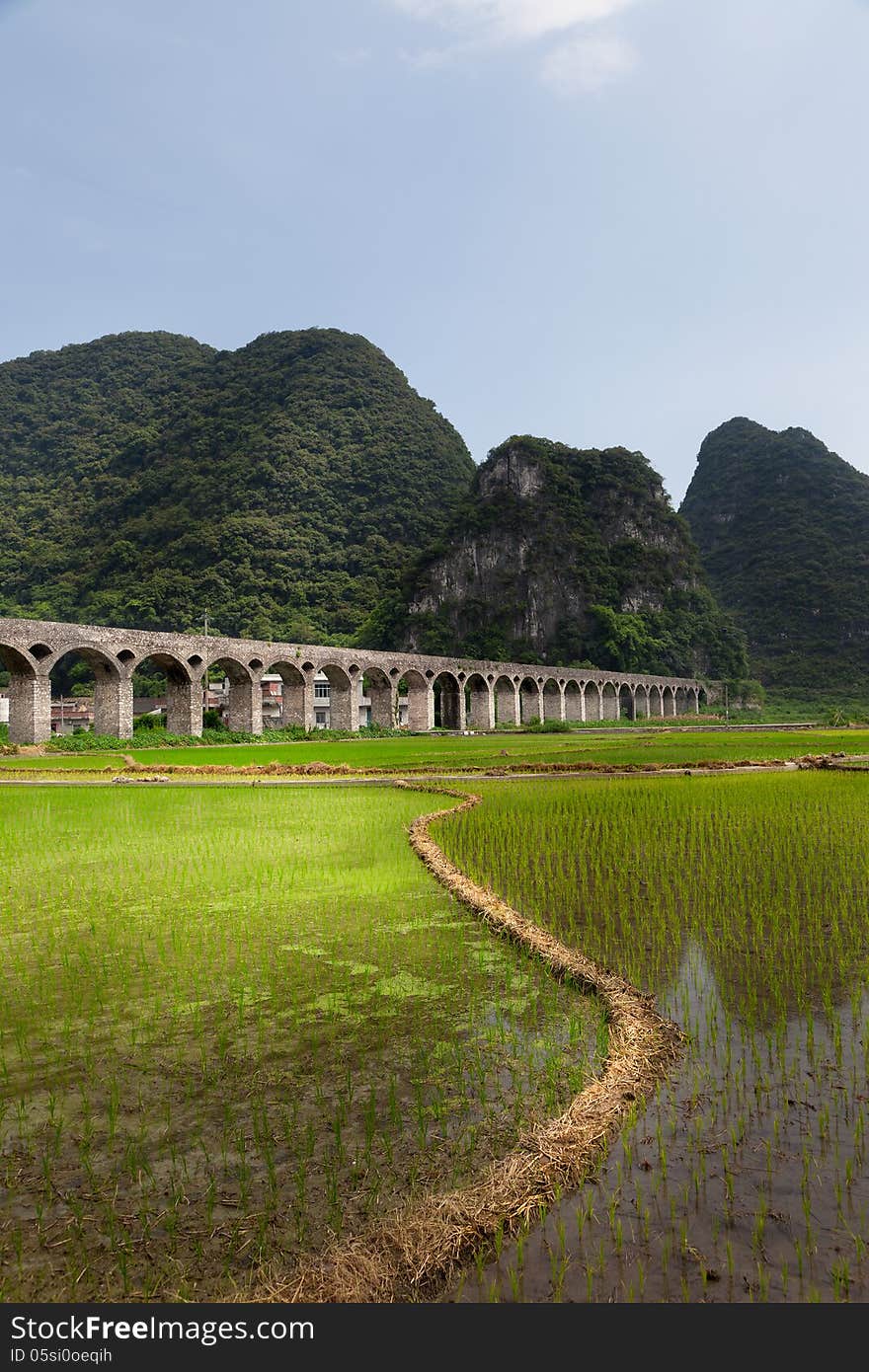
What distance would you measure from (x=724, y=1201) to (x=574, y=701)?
7073 centimetres

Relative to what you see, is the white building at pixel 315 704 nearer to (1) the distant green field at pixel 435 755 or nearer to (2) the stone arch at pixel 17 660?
(1) the distant green field at pixel 435 755

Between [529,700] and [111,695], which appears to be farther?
[529,700]

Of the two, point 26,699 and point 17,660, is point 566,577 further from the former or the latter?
point 17,660

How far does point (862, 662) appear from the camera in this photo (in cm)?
10044

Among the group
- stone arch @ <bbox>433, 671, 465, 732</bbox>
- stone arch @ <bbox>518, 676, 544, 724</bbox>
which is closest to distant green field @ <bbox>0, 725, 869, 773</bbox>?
stone arch @ <bbox>433, 671, 465, 732</bbox>

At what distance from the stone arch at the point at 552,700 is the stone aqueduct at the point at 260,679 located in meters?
0.09

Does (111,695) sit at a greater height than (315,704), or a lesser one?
greater

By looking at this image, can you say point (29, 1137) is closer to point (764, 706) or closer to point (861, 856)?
point (861, 856)

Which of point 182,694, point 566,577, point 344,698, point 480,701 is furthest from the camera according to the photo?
point 566,577

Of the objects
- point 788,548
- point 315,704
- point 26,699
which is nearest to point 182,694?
point 26,699

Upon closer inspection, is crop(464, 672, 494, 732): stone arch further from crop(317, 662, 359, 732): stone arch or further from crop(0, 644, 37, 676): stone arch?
crop(0, 644, 37, 676): stone arch

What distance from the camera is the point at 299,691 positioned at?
41.8 meters

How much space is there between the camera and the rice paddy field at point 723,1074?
2135 mm
